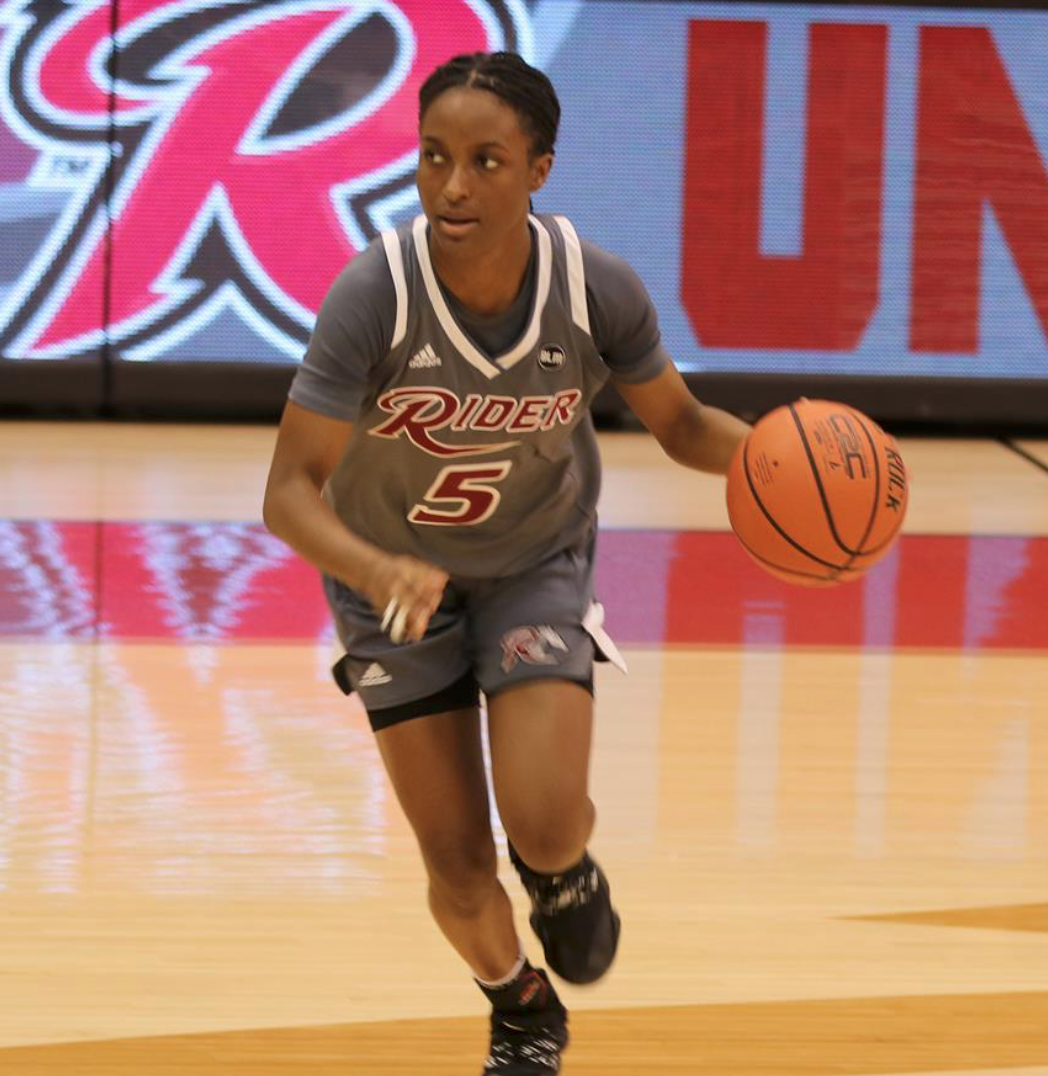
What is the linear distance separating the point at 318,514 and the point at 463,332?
33 centimetres

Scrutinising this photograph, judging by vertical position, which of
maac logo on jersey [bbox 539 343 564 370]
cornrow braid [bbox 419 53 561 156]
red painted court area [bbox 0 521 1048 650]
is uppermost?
cornrow braid [bbox 419 53 561 156]

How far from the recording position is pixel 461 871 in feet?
9.91

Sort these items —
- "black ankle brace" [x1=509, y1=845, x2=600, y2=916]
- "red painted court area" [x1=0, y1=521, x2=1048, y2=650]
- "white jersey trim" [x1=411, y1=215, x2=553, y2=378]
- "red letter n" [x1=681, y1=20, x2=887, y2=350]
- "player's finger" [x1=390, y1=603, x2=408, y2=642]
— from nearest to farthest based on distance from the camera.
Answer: "player's finger" [x1=390, y1=603, x2=408, y2=642], "white jersey trim" [x1=411, y1=215, x2=553, y2=378], "black ankle brace" [x1=509, y1=845, x2=600, y2=916], "red painted court area" [x1=0, y1=521, x2=1048, y2=650], "red letter n" [x1=681, y1=20, x2=887, y2=350]

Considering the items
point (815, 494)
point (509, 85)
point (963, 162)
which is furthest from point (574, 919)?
point (963, 162)

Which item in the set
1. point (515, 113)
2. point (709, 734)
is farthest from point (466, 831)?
point (709, 734)

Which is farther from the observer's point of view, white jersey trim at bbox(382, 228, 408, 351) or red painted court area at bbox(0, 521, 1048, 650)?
red painted court area at bbox(0, 521, 1048, 650)

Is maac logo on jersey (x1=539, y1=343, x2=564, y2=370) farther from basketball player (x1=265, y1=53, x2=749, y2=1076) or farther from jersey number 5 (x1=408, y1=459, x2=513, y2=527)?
jersey number 5 (x1=408, y1=459, x2=513, y2=527)

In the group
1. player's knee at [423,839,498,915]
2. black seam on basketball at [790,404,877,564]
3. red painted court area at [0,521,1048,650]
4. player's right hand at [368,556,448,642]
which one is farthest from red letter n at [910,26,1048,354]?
player's right hand at [368,556,448,642]

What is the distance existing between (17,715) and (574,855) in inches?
100

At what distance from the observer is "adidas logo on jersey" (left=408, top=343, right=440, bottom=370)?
2898 mm

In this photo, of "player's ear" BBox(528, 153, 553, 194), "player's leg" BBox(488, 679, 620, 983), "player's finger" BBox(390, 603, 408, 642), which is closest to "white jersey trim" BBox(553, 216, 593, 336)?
"player's ear" BBox(528, 153, 553, 194)

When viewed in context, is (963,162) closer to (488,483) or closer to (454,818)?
(488,483)

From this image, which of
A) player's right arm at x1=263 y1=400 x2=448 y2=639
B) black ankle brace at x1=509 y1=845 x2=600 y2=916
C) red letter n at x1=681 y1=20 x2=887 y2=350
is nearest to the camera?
player's right arm at x1=263 y1=400 x2=448 y2=639

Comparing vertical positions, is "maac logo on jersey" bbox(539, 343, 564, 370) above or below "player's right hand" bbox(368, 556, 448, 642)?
above
